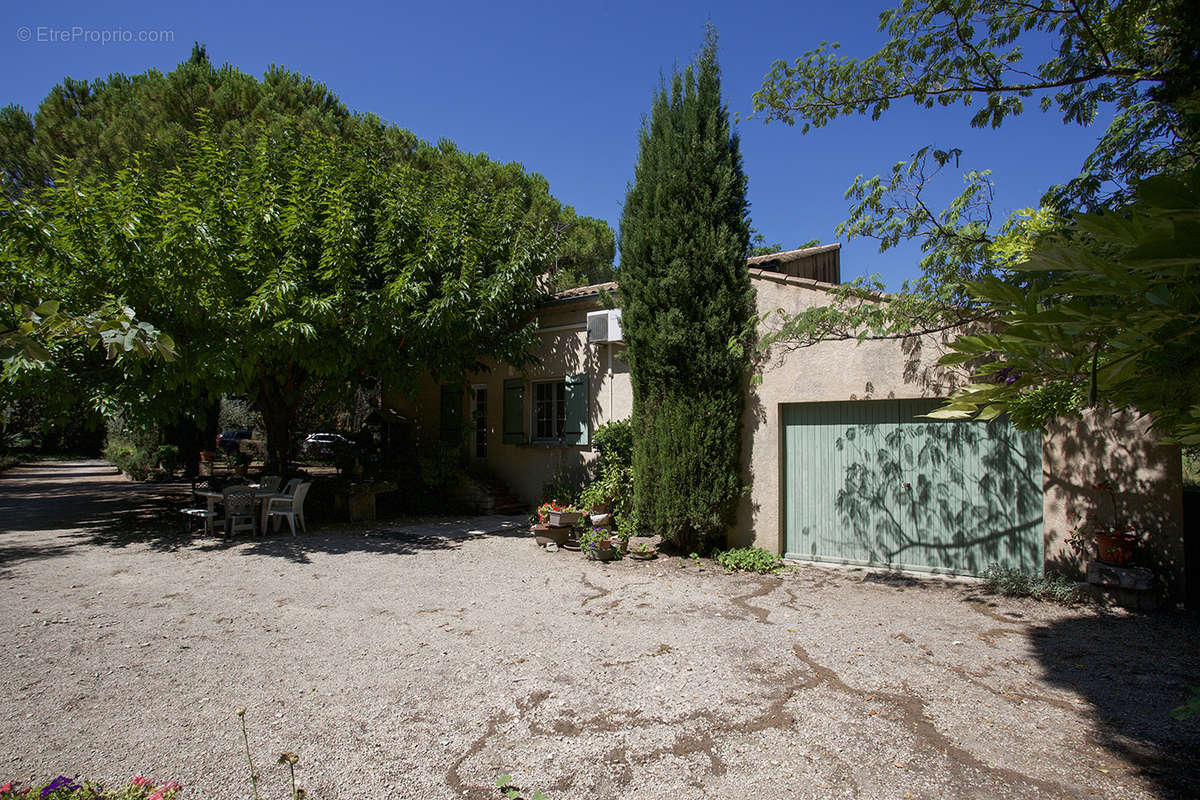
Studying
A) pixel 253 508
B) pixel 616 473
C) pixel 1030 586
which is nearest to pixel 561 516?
pixel 616 473

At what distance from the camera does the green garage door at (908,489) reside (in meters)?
6.33

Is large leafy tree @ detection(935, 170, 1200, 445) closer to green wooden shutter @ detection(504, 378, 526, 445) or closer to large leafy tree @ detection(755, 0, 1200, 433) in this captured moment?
large leafy tree @ detection(755, 0, 1200, 433)

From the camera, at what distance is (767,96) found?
5.72 metres

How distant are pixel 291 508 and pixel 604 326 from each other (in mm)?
5734

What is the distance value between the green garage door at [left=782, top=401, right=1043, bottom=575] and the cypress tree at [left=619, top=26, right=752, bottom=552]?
90cm

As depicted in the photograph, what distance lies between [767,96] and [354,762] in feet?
19.9

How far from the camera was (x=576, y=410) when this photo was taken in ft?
34.6

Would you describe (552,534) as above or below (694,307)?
below

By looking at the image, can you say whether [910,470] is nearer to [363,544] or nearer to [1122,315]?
[1122,315]

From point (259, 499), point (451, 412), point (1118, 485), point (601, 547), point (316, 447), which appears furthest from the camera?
point (316, 447)

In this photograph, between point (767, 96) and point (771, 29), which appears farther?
point (771, 29)

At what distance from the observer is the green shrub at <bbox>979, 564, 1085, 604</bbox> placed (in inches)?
227

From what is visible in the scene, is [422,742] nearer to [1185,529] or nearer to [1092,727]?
[1092,727]

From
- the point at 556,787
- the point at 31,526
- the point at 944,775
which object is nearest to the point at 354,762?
the point at 556,787
